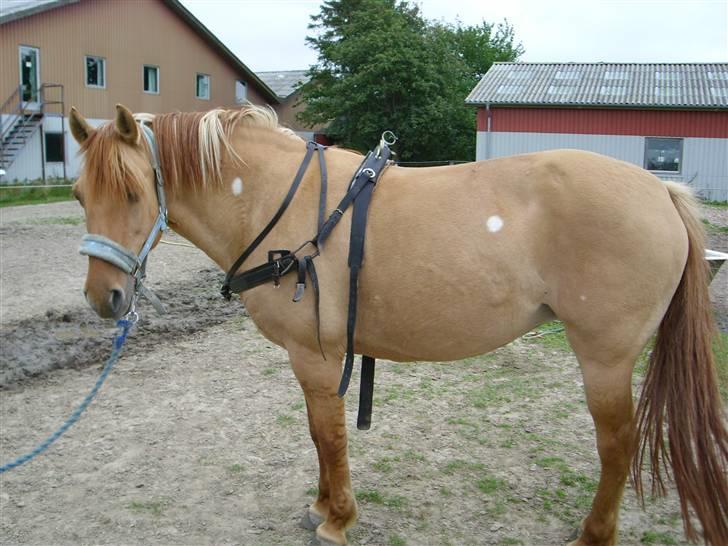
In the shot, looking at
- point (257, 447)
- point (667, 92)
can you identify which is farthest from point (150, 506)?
point (667, 92)

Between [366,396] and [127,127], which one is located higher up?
[127,127]

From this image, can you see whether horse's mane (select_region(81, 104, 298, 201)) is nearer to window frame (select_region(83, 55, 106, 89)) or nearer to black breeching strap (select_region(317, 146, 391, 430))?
black breeching strap (select_region(317, 146, 391, 430))

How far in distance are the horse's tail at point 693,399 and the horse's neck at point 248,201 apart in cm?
151

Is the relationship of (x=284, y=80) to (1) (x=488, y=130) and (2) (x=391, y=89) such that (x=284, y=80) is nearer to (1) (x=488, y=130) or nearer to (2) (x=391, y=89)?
(2) (x=391, y=89)

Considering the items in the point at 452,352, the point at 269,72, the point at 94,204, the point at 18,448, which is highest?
the point at 269,72

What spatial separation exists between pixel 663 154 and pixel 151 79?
67.8 feet

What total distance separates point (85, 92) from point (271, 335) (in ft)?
82.8

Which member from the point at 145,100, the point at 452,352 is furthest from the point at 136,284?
the point at 145,100

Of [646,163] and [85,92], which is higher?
[85,92]

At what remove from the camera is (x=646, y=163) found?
21.4 metres

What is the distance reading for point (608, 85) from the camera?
22.6 meters

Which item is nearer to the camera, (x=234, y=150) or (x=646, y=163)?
(x=234, y=150)

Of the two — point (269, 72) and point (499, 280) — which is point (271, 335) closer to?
point (499, 280)

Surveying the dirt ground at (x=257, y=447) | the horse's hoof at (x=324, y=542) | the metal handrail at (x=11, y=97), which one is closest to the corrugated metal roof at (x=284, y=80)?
the metal handrail at (x=11, y=97)
